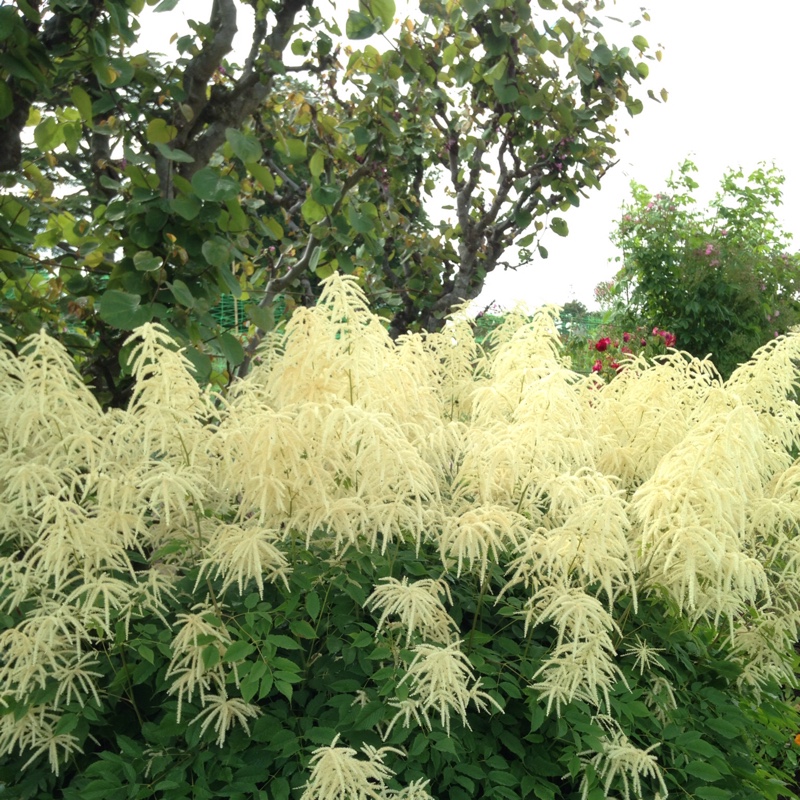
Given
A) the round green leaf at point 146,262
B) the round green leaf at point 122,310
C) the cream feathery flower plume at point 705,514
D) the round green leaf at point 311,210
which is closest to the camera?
the cream feathery flower plume at point 705,514

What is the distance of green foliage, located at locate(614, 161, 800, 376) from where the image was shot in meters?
9.90

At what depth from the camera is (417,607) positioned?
203cm

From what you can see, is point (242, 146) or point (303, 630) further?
point (242, 146)

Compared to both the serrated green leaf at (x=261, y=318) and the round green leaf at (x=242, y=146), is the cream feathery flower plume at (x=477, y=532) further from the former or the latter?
the round green leaf at (x=242, y=146)

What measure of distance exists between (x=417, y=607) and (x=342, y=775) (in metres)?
0.41

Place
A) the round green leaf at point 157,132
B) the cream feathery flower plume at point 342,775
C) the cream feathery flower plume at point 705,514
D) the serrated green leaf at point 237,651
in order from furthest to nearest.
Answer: the round green leaf at point 157,132
the cream feathery flower plume at point 705,514
the serrated green leaf at point 237,651
the cream feathery flower plume at point 342,775

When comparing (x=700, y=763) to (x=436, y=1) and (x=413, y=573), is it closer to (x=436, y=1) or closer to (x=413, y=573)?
(x=413, y=573)

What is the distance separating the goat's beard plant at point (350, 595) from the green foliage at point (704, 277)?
7653mm

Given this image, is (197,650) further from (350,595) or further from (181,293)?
(181,293)

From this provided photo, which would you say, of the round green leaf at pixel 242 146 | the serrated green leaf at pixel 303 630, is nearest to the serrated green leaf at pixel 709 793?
the serrated green leaf at pixel 303 630

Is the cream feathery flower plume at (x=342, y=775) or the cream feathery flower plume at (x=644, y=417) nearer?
the cream feathery flower plume at (x=342, y=775)

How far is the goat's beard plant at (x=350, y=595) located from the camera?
2.01m

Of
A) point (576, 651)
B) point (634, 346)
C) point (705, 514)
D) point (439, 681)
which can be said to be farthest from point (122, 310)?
point (634, 346)

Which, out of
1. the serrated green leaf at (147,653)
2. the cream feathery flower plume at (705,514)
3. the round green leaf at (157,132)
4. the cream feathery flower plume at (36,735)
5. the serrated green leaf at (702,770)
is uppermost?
the round green leaf at (157,132)
